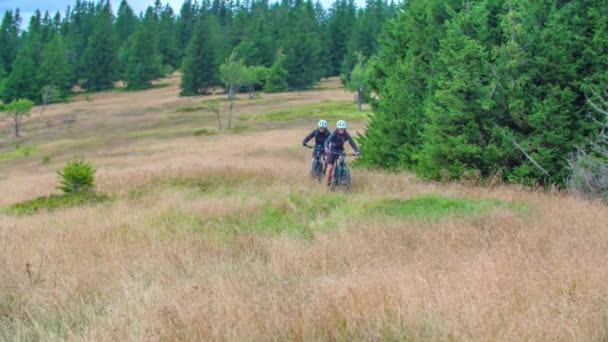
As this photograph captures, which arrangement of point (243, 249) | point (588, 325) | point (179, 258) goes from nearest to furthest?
point (588, 325), point (179, 258), point (243, 249)

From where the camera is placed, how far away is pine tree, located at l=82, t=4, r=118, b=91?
92.5 meters

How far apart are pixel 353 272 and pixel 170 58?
109 m

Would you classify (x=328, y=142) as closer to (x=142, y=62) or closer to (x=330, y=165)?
(x=330, y=165)

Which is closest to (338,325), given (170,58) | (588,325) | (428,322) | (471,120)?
(428,322)

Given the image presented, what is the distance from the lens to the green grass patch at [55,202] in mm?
13646

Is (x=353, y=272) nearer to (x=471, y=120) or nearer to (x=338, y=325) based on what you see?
(x=338, y=325)

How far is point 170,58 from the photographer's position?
109 meters

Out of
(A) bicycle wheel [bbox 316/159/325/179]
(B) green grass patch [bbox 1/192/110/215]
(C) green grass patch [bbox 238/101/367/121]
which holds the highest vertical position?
(A) bicycle wheel [bbox 316/159/325/179]

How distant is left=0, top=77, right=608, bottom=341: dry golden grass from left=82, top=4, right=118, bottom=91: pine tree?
87170 mm

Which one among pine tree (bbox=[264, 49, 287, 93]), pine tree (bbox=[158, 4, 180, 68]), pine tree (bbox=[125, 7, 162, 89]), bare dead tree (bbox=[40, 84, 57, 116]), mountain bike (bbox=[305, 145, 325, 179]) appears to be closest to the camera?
mountain bike (bbox=[305, 145, 325, 179])

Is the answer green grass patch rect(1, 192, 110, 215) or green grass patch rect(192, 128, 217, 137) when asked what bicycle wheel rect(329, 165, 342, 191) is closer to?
green grass patch rect(1, 192, 110, 215)

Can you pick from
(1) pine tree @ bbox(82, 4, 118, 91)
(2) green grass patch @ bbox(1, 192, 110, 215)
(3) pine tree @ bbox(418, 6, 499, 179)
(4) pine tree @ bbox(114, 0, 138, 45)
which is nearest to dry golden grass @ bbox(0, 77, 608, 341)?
(2) green grass patch @ bbox(1, 192, 110, 215)

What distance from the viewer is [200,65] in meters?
82.8

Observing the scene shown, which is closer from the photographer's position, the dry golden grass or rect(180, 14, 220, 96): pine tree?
the dry golden grass
